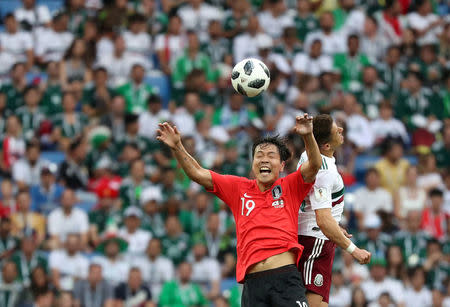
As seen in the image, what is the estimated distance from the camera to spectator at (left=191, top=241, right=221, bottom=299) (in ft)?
45.8

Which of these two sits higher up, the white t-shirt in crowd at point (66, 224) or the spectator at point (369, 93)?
the spectator at point (369, 93)

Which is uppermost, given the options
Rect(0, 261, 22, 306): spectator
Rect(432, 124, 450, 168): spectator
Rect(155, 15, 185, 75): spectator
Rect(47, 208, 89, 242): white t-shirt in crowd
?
Rect(155, 15, 185, 75): spectator

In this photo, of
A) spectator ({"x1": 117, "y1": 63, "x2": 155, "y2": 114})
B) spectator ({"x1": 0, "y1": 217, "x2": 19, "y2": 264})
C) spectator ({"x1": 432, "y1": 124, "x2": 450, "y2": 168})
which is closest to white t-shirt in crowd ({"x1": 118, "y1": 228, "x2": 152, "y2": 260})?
spectator ({"x1": 0, "y1": 217, "x2": 19, "y2": 264})

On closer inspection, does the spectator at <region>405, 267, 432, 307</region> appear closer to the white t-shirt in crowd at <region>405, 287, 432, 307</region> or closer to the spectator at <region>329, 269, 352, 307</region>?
the white t-shirt in crowd at <region>405, 287, 432, 307</region>

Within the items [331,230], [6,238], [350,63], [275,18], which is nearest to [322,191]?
[331,230]

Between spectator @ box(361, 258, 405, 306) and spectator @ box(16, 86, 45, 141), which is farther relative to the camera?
spectator @ box(16, 86, 45, 141)

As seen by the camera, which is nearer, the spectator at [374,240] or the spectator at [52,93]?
the spectator at [374,240]

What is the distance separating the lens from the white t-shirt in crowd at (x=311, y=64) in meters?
17.2

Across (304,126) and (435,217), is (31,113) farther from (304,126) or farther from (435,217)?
(304,126)

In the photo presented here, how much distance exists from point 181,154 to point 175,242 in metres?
6.20

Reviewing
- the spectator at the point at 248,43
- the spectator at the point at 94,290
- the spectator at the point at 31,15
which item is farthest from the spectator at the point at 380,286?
the spectator at the point at 31,15

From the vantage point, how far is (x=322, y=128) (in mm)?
8258

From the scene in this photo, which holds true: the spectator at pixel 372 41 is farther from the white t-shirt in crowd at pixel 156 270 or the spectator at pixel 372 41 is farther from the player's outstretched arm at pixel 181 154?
the player's outstretched arm at pixel 181 154

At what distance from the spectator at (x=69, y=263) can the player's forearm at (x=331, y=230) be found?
6508mm
